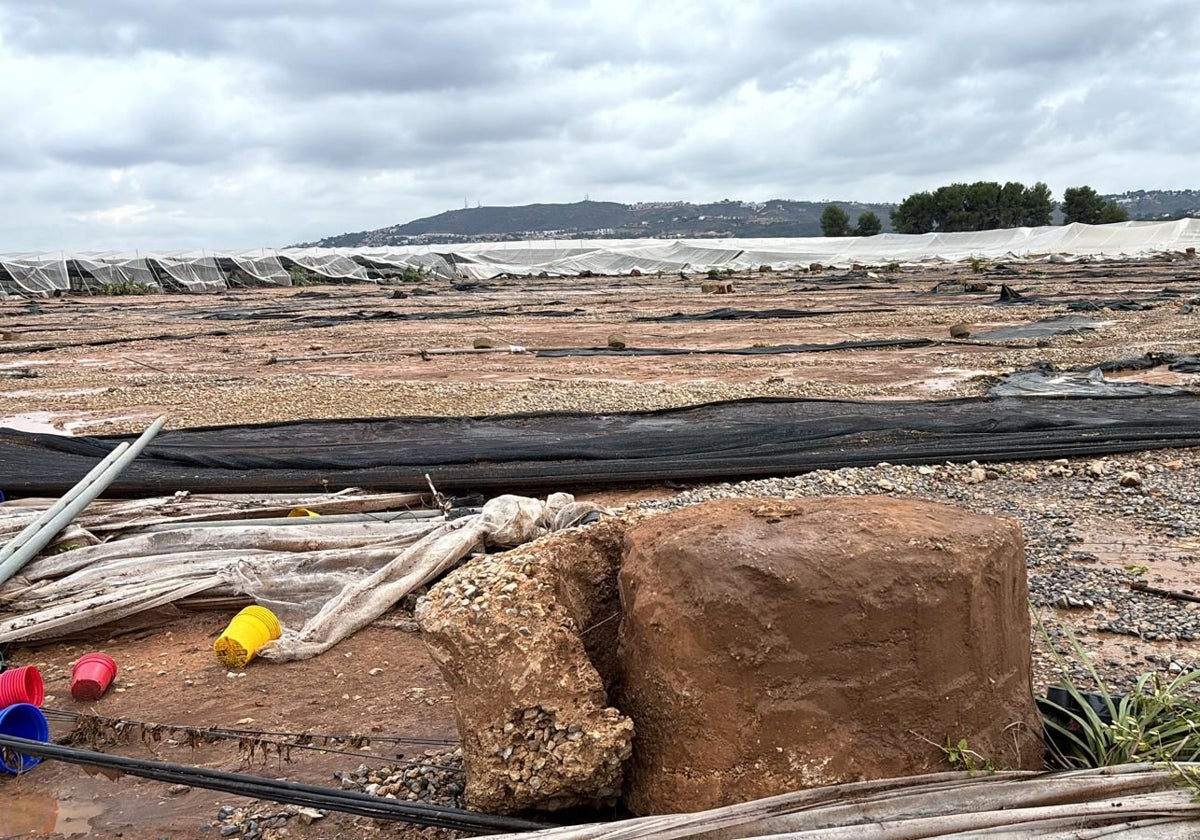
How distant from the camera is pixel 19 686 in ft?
13.2

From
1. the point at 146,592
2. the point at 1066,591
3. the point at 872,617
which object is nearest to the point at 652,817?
the point at 872,617

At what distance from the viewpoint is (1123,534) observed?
574cm

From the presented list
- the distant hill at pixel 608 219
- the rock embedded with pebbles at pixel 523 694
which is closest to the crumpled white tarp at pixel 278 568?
the rock embedded with pebbles at pixel 523 694

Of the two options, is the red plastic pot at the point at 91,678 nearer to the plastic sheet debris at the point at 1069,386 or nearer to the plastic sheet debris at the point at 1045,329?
the plastic sheet debris at the point at 1069,386

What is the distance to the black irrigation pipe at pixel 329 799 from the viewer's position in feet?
9.45

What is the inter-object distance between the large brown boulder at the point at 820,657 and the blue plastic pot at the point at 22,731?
2466mm

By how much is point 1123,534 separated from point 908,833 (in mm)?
3981

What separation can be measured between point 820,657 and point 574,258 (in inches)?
1898

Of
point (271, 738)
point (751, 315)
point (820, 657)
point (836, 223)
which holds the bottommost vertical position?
point (271, 738)

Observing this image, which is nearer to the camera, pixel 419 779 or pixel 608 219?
pixel 419 779

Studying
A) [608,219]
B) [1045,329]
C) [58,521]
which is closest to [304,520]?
[58,521]

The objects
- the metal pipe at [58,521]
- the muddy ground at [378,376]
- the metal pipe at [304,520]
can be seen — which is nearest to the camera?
the muddy ground at [378,376]

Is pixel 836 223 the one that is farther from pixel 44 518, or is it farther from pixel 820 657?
pixel 820 657

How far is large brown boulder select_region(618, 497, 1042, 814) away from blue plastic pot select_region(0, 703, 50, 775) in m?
2.47
